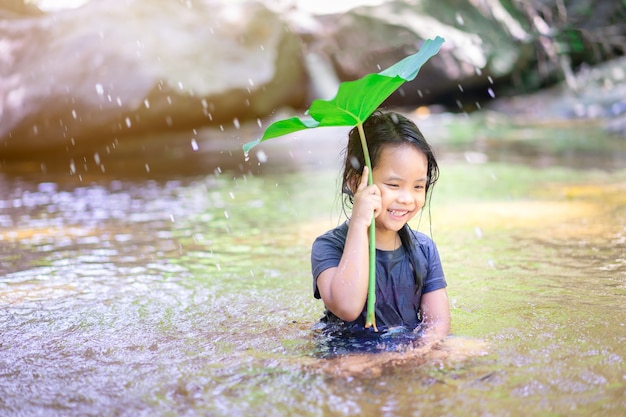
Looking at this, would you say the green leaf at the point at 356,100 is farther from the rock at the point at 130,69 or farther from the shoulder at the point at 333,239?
the rock at the point at 130,69

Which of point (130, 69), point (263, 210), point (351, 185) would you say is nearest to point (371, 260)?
point (351, 185)

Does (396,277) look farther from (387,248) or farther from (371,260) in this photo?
(371,260)

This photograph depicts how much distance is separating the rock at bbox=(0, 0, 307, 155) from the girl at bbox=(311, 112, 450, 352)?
21.6 ft

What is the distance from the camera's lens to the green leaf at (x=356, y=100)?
2195 mm

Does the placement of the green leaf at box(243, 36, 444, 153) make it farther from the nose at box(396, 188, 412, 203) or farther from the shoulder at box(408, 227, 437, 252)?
the shoulder at box(408, 227, 437, 252)

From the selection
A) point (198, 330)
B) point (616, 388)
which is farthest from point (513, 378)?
point (198, 330)

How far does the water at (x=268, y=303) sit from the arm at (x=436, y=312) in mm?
61

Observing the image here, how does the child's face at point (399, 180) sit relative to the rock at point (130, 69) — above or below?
below

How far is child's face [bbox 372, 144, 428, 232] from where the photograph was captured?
2449mm

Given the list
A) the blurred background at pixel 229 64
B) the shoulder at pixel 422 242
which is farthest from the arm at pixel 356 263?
the blurred background at pixel 229 64

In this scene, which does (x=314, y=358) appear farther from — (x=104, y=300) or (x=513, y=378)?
(x=104, y=300)

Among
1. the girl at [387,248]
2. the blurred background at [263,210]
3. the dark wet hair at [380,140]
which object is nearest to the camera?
the blurred background at [263,210]

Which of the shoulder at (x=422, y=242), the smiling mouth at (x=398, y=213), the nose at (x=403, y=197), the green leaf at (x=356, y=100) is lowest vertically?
the shoulder at (x=422, y=242)

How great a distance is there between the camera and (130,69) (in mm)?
8742
